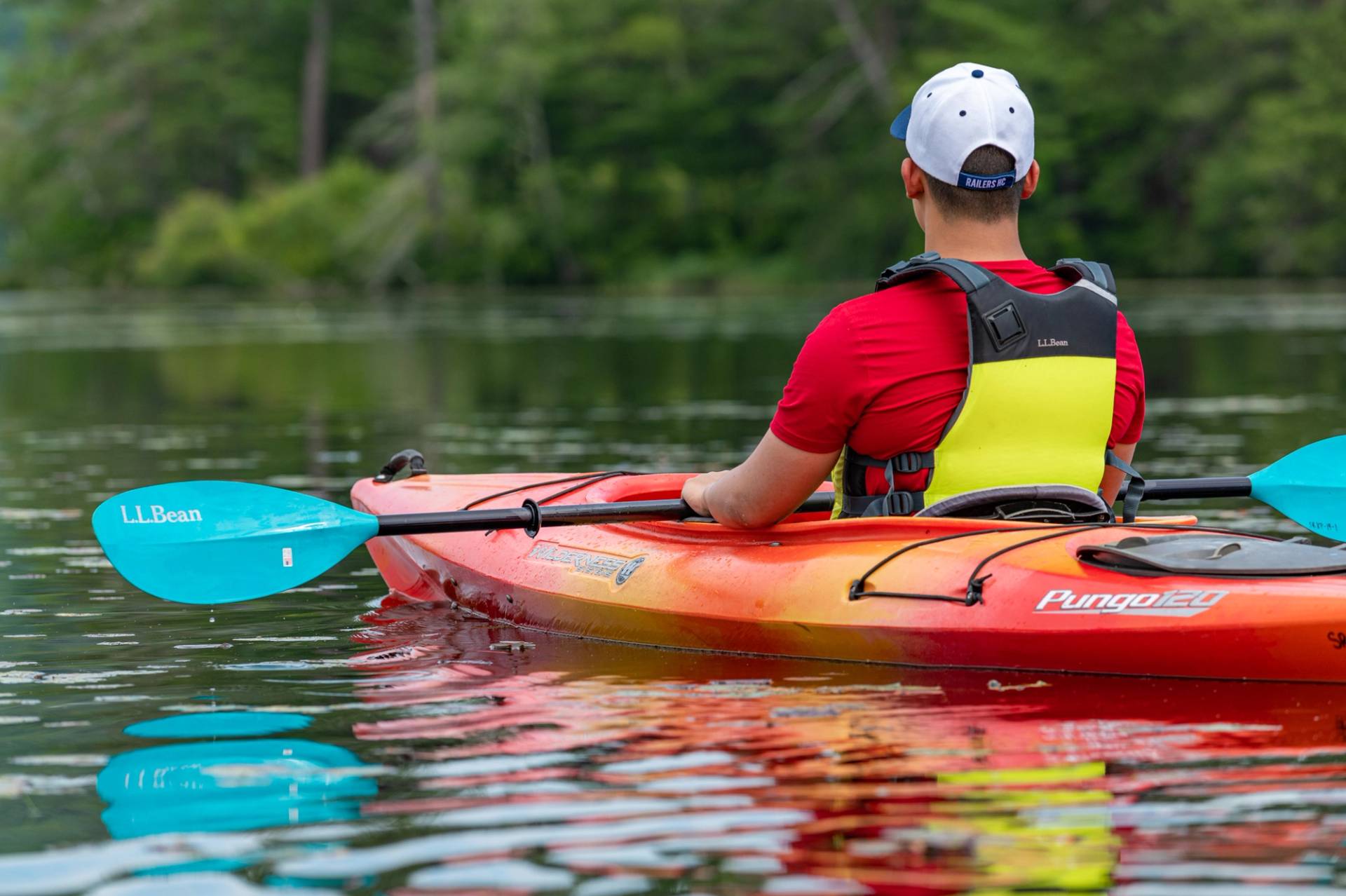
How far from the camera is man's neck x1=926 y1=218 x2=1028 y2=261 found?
4730mm

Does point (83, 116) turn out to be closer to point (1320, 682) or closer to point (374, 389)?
point (374, 389)

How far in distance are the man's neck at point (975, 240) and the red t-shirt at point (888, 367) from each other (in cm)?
3

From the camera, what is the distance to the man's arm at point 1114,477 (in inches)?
205

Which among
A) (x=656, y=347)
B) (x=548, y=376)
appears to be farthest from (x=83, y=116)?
(x=548, y=376)

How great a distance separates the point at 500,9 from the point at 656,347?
79.4ft

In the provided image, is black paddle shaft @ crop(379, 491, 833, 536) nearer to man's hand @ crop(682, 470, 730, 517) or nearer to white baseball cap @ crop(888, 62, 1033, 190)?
man's hand @ crop(682, 470, 730, 517)

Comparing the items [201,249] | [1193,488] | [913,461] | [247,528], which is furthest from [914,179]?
[201,249]

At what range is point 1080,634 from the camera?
4703 millimetres

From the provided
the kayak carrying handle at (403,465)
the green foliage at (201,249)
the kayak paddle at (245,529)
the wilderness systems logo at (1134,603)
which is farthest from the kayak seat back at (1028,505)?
the green foliage at (201,249)

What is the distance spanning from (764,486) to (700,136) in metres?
42.1

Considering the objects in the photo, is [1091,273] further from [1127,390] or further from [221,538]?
[221,538]

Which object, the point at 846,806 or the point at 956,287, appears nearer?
the point at 846,806

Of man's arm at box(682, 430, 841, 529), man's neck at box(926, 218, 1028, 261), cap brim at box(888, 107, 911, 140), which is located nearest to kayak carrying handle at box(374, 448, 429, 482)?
man's arm at box(682, 430, 841, 529)

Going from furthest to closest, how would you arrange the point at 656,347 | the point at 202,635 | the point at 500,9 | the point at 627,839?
the point at 500,9
the point at 656,347
the point at 202,635
the point at 627,839
